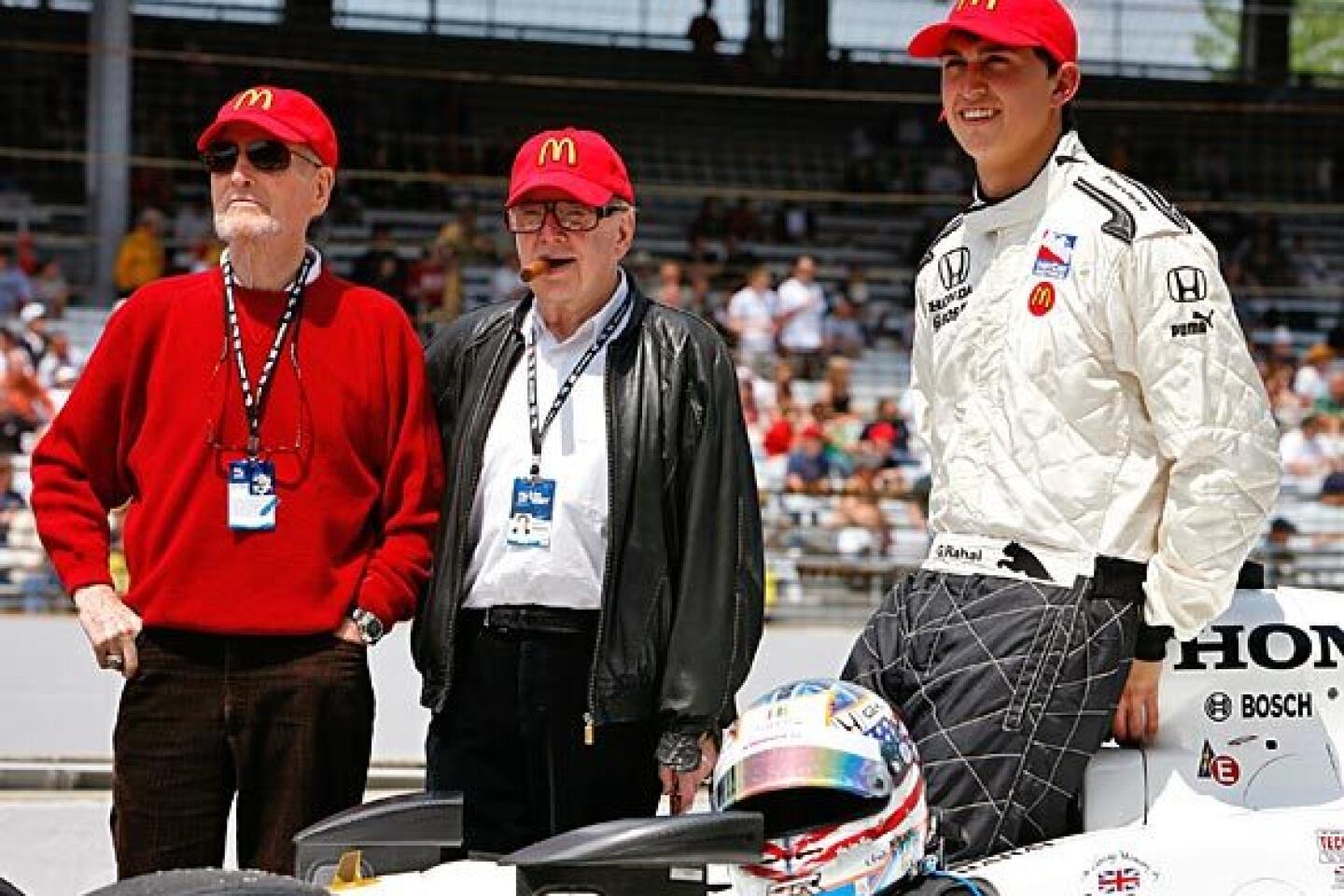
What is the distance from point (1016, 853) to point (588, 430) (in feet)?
3.96

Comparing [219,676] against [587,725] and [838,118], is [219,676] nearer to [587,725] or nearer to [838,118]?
[587,725]

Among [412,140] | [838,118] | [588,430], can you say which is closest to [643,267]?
[412,140]

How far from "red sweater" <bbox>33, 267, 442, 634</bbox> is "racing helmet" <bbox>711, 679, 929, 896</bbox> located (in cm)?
97

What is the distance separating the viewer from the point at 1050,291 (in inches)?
151

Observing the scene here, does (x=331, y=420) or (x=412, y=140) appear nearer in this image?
(x=331, y=420)

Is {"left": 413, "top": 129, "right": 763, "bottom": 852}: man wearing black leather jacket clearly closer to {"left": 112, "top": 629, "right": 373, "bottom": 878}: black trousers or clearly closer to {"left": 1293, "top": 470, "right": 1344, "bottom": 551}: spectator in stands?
{"left": 112, "top": 629, "right": 373, "bottom": 878}: black trousers

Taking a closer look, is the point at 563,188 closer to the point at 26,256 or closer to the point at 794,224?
the point at 26,256

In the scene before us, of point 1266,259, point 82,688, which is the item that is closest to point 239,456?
point 82,688

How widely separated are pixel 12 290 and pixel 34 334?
5.13 feet

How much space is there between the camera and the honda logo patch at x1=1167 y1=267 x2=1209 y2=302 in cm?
371

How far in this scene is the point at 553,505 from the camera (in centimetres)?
430

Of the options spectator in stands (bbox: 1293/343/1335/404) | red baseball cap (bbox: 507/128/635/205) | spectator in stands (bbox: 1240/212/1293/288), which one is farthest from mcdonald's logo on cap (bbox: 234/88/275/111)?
spectator in stands (bbox: 1240/212/1293/288)

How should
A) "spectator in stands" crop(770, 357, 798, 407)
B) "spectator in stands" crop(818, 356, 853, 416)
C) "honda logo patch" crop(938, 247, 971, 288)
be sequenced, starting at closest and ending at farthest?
"honda logo patch" crop(938, 247, 971, 288), "spectator in stands" crop(818, 356, 853, 416), "spectator in stands" crop(770, 357, 798, 407)

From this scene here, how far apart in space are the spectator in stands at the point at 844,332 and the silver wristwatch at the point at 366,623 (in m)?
A: 13.1
